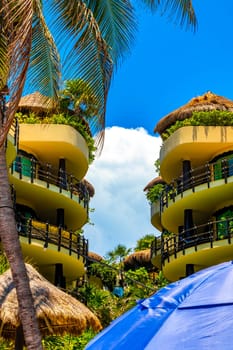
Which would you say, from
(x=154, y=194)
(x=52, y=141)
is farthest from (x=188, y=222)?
(x=52, y=141)

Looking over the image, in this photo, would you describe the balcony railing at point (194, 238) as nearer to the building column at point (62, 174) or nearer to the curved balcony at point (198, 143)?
the curved balcony at point (198, 143)

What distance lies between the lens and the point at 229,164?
30.2 meters

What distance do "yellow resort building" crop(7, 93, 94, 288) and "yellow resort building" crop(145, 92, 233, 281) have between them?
412 cm

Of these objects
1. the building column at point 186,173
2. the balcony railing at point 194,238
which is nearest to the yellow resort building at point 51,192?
the balcony railing at point 194,238

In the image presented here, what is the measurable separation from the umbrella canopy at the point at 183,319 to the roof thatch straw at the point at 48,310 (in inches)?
208

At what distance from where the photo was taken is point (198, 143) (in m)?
31.7

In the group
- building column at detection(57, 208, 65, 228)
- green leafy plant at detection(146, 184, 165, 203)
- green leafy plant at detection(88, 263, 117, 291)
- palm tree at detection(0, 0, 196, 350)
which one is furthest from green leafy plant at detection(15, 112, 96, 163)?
palm tree at detection(0, 0, 196, 350)

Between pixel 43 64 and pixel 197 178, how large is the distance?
66.3 ft

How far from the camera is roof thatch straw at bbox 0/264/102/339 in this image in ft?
38.9

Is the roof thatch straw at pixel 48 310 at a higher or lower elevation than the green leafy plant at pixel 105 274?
lower

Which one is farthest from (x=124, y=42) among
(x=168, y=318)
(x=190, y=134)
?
(x=190, y=134)

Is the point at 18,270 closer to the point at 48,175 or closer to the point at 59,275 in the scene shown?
the point at 59,275

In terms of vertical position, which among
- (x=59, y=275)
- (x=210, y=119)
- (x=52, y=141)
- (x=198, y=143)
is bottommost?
(x=59, y=275)

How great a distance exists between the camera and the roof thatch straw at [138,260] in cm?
4209
